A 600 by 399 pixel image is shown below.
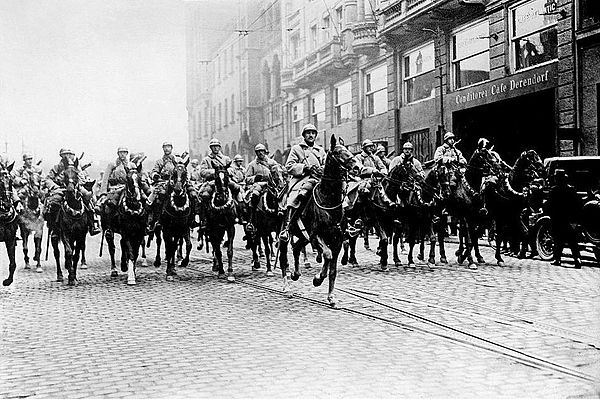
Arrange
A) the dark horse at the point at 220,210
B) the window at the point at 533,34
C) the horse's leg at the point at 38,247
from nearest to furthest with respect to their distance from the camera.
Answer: the dark horse at the point at 220,210, the window at the point at 533,34, the horse's leg at the point at 38,247

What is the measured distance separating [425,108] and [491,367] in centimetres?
1864

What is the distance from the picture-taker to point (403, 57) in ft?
83.6

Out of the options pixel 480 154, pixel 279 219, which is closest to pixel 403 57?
pixel 480 154

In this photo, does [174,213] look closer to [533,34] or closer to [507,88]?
[533,34]

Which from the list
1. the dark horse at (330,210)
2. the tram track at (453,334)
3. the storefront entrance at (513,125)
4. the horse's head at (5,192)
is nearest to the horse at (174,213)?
the horse's head at (5,192)

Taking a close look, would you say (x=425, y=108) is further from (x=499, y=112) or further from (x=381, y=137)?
(x=499, y=112)

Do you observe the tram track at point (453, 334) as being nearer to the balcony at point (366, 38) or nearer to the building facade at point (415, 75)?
the building facade at point (415, 75)

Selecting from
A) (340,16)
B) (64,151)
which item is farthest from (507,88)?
(64,151)

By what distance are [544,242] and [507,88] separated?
560cm

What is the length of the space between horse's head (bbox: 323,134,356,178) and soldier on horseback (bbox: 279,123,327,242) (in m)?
0.43

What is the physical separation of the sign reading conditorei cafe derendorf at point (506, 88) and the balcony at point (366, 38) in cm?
383

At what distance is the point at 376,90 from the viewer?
81.6 feet

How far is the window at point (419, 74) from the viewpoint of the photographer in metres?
24.3

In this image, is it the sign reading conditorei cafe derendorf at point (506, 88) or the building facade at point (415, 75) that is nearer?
the building facade at point (415, 75)
